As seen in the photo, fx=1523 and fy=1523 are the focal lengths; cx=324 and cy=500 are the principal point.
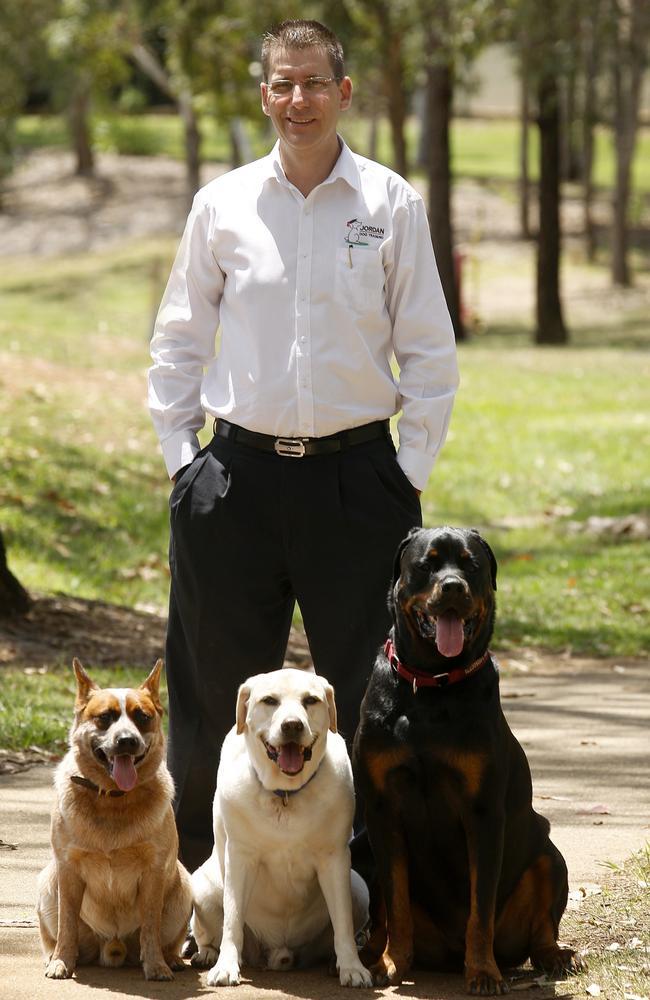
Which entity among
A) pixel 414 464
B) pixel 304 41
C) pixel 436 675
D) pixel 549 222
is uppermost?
pixel 304 41

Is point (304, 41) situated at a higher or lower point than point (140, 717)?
higher

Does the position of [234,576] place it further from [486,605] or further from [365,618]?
[486,605]

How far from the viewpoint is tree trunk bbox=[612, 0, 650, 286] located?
3419cm

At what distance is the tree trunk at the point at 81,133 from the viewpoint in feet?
164

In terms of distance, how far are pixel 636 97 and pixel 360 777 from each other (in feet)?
112

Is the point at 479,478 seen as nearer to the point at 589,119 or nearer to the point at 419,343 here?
the point at 419,343

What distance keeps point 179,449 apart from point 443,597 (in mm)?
1266

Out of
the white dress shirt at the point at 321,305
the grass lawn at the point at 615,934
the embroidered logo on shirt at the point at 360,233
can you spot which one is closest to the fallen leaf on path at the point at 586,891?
the grass lawn at the point at 615,934

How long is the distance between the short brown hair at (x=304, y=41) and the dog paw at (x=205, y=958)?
9.33 ft

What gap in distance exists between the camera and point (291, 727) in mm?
4402

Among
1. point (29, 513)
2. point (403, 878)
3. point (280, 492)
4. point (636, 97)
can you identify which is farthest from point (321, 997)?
point (636, 97)

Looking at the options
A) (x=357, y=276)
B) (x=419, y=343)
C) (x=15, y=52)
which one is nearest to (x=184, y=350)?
(x=357, y=276)

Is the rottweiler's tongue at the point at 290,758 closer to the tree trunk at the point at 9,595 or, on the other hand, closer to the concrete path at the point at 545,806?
the concrete path at the point at 545,806

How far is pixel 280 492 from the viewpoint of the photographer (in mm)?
4961
